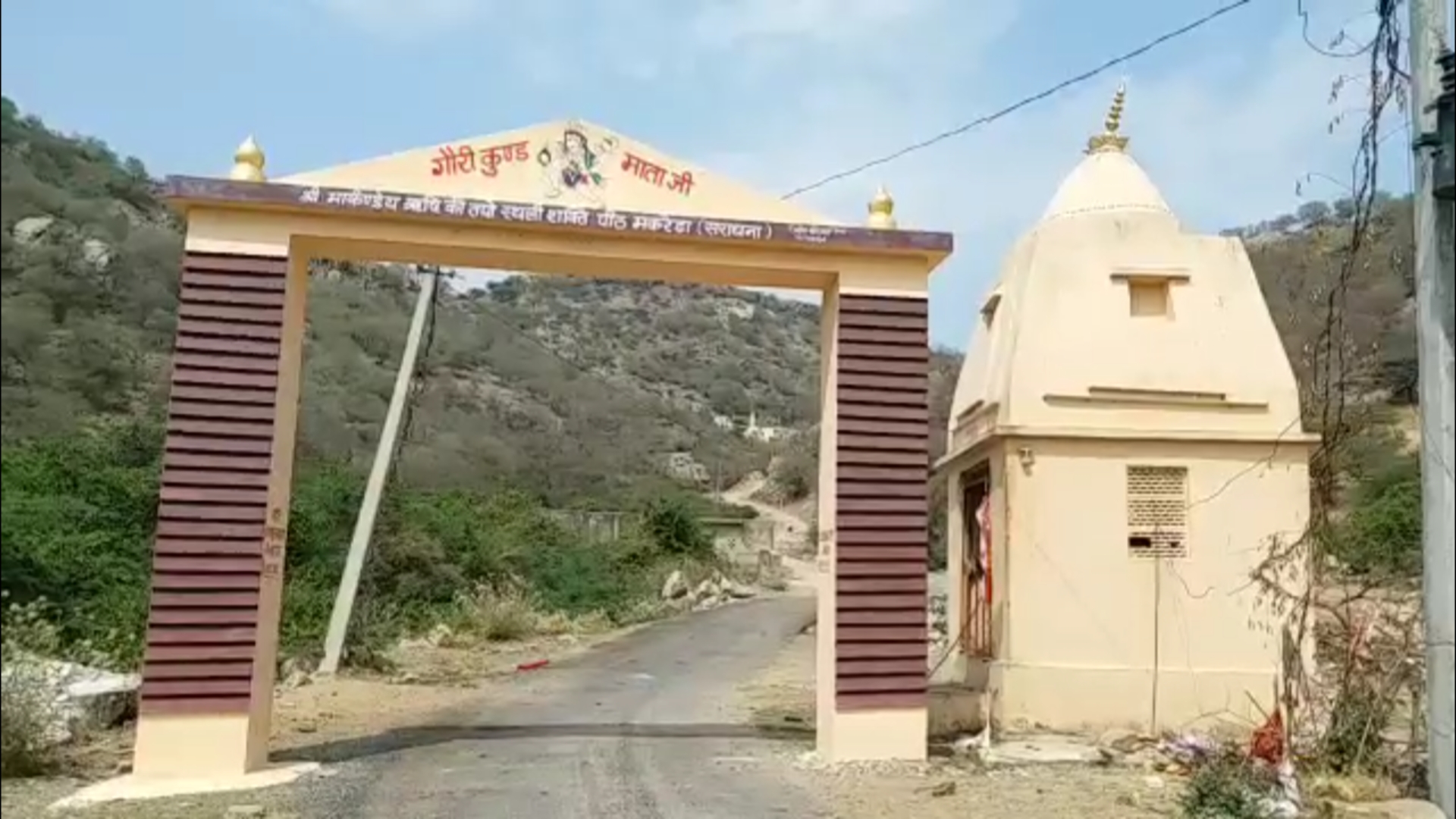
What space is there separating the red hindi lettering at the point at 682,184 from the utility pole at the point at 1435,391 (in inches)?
209

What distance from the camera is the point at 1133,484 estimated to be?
12.6m

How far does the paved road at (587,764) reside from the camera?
8312mm

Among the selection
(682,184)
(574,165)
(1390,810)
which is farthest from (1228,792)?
(574,165)

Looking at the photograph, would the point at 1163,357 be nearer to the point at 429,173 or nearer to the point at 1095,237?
the point at 1095,237

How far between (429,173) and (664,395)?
57.3 m

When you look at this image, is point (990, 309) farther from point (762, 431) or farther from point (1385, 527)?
point (762, 431)

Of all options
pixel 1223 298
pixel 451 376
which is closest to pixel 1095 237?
pixel 1223 298

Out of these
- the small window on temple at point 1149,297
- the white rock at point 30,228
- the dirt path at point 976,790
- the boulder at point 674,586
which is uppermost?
the small window on temple at point 1149,297

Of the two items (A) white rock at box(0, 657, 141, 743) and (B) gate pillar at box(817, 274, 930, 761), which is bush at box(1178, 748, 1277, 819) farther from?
(A) white rock at box(0, 657, 141, 743)

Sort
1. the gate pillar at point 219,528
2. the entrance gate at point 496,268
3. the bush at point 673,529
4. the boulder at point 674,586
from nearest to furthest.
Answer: the gate pillar at point 219,528 → the entrance gate at point 496,268 → the boulder at point 674,586 → the bush at point 673,529

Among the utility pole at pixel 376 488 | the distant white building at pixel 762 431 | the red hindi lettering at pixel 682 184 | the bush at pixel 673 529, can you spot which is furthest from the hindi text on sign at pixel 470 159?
the distant white building at pixel 762 431

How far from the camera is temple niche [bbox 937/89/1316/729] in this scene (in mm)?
12219

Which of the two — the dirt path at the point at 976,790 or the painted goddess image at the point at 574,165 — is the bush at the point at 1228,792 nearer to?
the dirt path at the point at 976,790

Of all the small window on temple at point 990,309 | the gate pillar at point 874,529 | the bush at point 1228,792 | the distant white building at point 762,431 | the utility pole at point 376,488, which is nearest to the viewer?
the bush at point 1228,792
